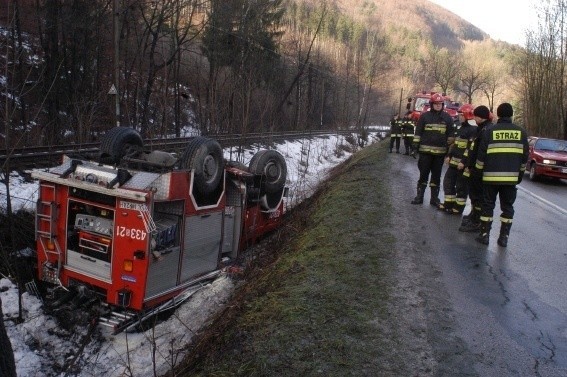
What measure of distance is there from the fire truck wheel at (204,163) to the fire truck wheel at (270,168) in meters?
1.56

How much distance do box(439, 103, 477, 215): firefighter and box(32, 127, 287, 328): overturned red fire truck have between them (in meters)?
3.65

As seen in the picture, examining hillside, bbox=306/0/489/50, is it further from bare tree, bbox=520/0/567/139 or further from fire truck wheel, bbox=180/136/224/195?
fire truck wheel, bbox=180/136/224/195

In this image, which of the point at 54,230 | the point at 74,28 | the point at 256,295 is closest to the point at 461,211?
the point at 256,295

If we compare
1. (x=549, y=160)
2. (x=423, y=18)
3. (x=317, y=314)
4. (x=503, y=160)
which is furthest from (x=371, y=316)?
(x=423, y=18)

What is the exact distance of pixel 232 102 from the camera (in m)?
15.8

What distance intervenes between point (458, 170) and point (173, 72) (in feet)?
63.2

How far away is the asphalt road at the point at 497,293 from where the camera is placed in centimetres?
343

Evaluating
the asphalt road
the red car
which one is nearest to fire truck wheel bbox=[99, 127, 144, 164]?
the asphalt road

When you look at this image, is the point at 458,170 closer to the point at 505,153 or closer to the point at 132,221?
the point at 505,153

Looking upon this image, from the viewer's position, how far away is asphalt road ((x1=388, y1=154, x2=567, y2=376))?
3434mm

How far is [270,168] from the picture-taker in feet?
29.0

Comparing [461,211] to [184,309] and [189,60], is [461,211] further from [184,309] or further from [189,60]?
[189,60]

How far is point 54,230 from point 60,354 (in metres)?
1.56

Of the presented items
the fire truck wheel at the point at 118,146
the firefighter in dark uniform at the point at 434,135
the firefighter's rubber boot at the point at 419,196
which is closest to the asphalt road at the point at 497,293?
the firefighter's rubber boot at the point at 419,196
